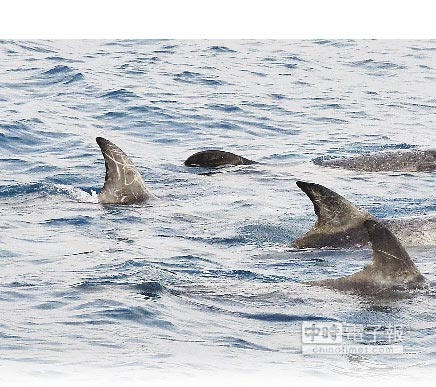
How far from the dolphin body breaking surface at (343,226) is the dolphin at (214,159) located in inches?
188

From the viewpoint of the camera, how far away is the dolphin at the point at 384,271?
8.23 m

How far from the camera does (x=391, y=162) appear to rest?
15.4m

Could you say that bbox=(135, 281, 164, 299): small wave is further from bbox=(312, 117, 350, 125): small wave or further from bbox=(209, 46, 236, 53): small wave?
bbox=(209, 46, 236, 53): small wave

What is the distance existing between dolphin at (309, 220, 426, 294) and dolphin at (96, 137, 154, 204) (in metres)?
4.51

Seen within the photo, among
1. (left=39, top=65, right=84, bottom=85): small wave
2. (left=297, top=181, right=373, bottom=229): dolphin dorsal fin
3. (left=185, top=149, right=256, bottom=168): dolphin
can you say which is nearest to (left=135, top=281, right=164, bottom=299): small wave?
(left=297, top=181, right=373, bottom=229): dolphin dorsal fin

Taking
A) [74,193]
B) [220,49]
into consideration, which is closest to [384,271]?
[74,193]

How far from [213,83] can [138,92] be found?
1.92m

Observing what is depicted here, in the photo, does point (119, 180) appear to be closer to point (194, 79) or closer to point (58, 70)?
point (194, 79)

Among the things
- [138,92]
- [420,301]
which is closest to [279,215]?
[420,301]

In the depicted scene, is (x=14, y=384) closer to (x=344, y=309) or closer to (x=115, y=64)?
(x=344, y=309)

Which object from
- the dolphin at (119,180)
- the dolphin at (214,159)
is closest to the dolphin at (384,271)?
the dolphin at (119,180)

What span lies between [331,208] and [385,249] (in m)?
1.73
